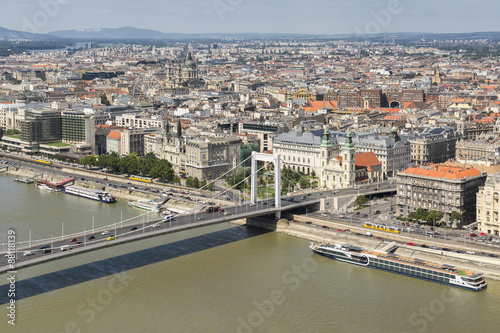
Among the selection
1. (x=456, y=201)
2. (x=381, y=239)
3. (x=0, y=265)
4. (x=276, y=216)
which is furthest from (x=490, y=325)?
(x=0, y=265)

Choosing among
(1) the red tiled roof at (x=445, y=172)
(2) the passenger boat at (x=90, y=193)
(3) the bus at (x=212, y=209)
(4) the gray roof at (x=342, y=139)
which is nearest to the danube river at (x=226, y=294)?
(3) the bus at (x=212, y=209)

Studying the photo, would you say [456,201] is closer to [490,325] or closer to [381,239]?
[381,239]

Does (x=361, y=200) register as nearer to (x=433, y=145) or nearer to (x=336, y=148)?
(x=336, y=148)

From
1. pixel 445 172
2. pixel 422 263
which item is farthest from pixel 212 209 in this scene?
pixel 445 172

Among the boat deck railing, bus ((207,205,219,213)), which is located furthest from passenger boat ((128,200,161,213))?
the boat deck railing

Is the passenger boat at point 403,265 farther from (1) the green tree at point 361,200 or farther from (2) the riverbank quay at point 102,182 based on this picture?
(2) the riverbank quay at point 102,182

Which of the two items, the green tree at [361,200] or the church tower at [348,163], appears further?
the church tower at [348,163]
